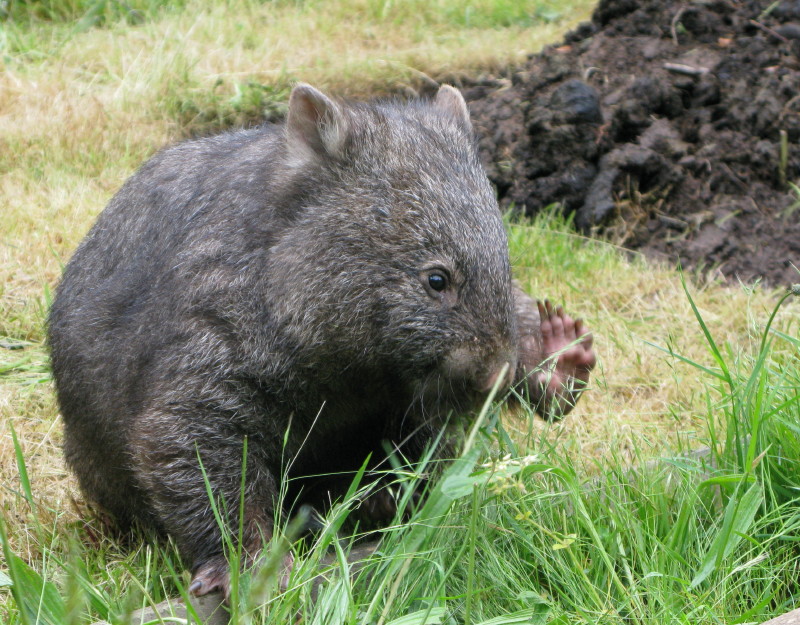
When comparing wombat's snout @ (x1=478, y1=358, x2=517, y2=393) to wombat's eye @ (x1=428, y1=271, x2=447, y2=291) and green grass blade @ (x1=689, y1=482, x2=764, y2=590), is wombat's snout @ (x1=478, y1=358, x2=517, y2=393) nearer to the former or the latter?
wombat's eye @ (x1=428, y1=271, x2=447, y2=291)

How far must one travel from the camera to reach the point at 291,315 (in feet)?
10.2

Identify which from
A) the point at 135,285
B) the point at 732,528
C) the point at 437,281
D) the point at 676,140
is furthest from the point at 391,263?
the point at 676,140

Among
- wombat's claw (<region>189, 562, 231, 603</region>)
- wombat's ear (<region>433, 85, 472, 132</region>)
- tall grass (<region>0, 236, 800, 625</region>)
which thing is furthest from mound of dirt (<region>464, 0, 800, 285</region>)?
wombat's claw (<region>189, 562, 231, 603</region>)

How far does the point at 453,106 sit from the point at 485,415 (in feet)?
3.99

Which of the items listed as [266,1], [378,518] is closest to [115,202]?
[378,518]

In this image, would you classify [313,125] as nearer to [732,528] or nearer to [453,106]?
[453,106]

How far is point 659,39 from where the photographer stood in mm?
7191

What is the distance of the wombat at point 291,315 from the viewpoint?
3066mm

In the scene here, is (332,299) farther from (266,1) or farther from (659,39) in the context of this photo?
(266,1)

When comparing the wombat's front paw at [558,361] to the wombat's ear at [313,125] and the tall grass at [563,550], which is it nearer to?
the tall grass at [563,550]

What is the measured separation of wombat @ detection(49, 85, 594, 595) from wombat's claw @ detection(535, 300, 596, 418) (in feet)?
1.89

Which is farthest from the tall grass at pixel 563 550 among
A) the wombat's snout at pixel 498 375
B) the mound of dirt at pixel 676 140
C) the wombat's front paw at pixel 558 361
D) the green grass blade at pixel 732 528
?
the mound of dirt at pixel 676 140

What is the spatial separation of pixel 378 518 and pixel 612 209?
3183 millimetres

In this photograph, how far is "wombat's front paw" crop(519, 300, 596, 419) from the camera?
151 inches
